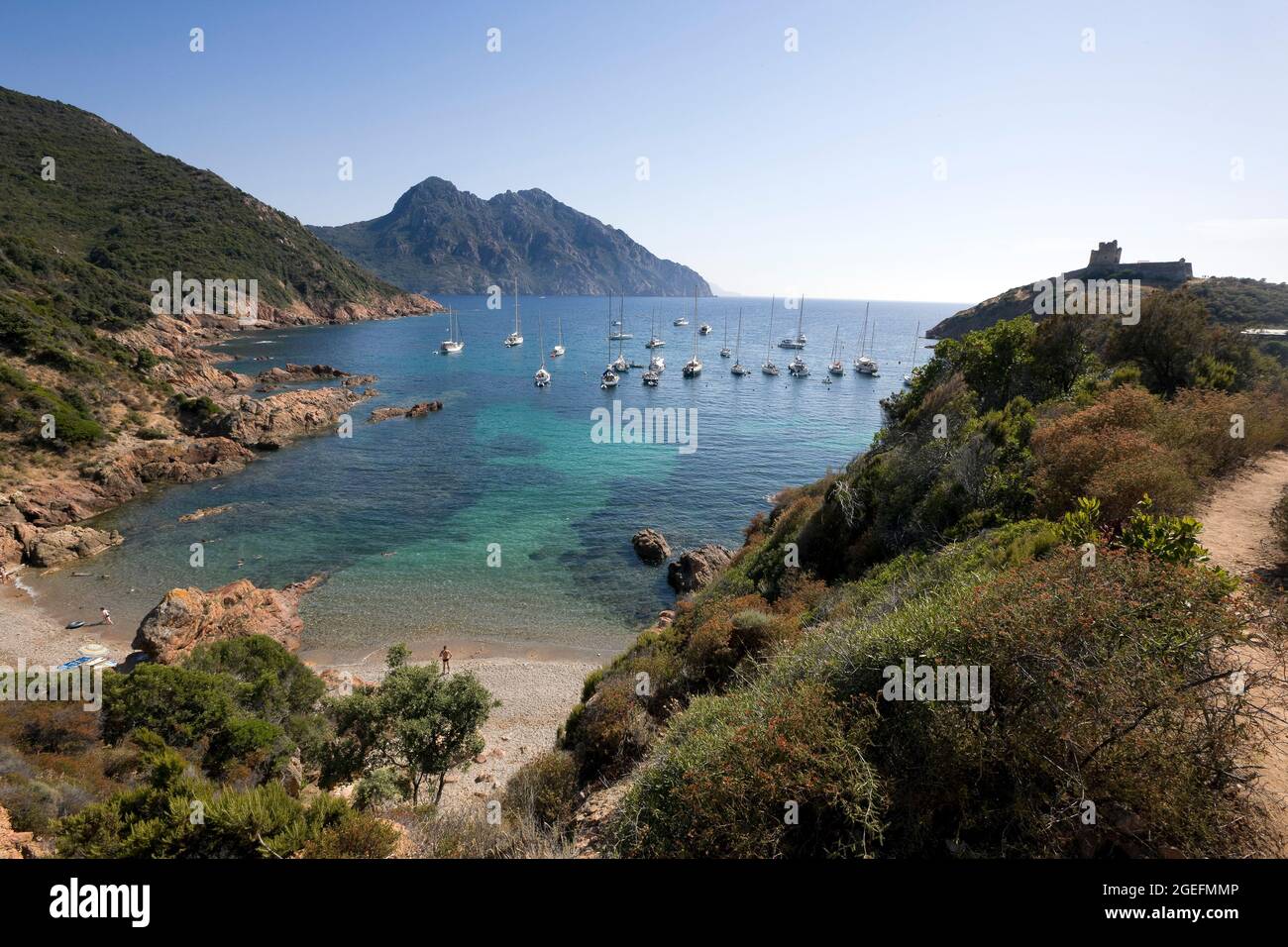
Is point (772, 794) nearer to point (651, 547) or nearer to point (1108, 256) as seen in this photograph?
point (651, 547)

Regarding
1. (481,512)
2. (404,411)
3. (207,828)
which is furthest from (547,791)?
(404,411)

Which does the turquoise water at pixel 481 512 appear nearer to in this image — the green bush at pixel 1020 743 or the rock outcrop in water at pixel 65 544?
the rock outcrop in water at pixel 65 544

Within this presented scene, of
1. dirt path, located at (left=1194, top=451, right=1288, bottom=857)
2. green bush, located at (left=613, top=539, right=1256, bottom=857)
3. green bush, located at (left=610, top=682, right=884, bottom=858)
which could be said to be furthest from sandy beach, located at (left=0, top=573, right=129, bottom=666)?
Answer: dirt path, located at (left=1194, top=451, right=1288, bottom=857)

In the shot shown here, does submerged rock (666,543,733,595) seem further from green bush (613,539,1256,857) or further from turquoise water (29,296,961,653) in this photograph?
green bush (613,539,1256,857)

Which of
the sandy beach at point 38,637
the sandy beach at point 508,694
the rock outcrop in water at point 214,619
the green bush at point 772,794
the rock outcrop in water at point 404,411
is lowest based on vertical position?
the sandy beach at point 508,694

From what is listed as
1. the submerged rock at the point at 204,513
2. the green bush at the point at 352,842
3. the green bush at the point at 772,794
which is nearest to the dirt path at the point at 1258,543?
the green bush at the point at 772,794
